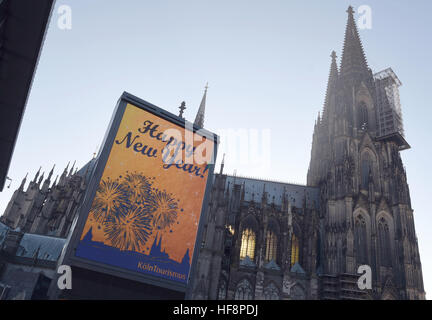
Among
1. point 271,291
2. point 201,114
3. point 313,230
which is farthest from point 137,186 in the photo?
point 201,114

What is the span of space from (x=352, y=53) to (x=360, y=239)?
26.5 metres

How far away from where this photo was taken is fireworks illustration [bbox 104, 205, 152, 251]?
35.8 ft

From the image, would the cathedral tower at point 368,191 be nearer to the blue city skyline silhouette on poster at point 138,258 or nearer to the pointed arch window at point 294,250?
the pointed arch window at point 294,250

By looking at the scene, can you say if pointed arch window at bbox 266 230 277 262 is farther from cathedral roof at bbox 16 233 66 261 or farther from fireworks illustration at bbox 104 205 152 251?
fireworks illustration at bbox 104 205 152 251

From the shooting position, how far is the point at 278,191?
A: 142 ft

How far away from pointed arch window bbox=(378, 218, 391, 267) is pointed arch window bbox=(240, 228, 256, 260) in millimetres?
12870

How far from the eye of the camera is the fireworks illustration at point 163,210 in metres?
11.9

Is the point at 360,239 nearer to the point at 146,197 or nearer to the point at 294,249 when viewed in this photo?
the point at 294,249

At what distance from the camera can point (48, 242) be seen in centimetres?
3366

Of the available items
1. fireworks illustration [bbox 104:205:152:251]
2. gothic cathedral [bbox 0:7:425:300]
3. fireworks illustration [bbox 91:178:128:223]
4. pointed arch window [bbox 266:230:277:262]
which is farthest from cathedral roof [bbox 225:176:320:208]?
fireworks illustration [bbox 91:178:128:223]
